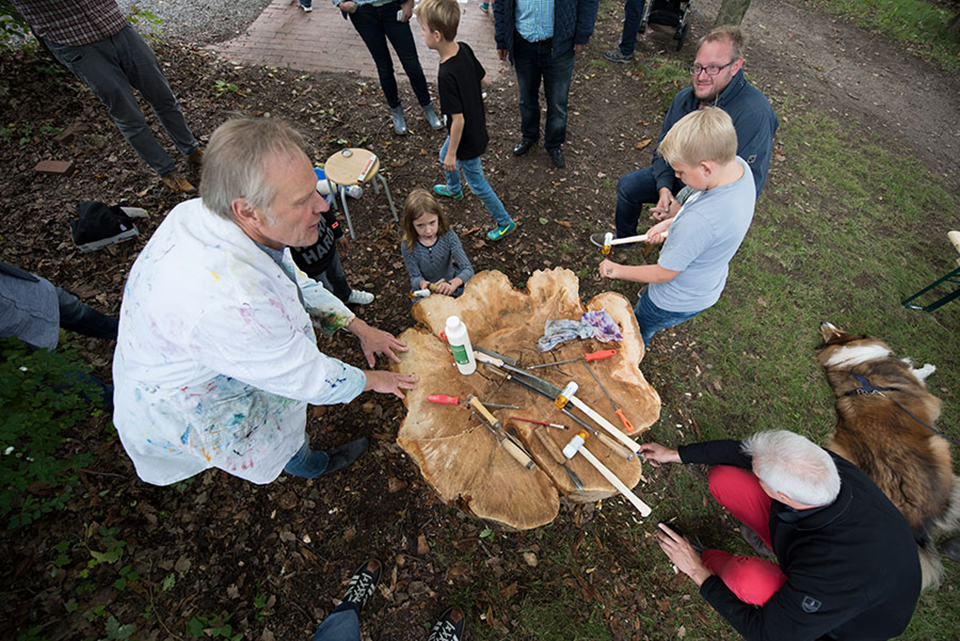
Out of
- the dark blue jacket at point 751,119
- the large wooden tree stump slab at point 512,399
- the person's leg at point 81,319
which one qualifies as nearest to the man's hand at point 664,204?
the dark blue jacket at point 751,119

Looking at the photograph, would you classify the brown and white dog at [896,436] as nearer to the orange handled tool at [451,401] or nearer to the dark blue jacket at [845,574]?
the dark blue jacket at [845,574]

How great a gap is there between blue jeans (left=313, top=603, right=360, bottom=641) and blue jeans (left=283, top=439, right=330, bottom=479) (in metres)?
0.92

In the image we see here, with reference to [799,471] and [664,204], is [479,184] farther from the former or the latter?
[799,471]

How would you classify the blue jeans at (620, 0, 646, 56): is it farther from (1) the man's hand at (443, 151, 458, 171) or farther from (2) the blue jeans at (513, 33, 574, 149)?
(1) the man's hand at (443, 151, 458, 171)

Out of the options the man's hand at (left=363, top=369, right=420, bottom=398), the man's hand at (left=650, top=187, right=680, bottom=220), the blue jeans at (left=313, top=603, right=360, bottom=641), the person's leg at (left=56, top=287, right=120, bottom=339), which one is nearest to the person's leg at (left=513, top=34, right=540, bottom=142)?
the man's hand at (left=650, top=187, right=680, bottom=220)

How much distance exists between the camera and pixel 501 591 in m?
2.88

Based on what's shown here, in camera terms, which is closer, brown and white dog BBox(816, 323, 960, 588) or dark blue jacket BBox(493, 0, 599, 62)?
brown and white dog BBox(816, 323, 960, 588)

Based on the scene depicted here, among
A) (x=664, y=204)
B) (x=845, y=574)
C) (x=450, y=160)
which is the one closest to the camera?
(x=845, y=574)

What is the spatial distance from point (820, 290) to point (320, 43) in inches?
330

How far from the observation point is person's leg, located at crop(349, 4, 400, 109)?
14.9 feet

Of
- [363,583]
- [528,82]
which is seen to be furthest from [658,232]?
[363,583]

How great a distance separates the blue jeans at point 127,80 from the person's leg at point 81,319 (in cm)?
210

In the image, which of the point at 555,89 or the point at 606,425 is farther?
the point at 555,89

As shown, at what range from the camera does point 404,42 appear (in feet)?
16.0
